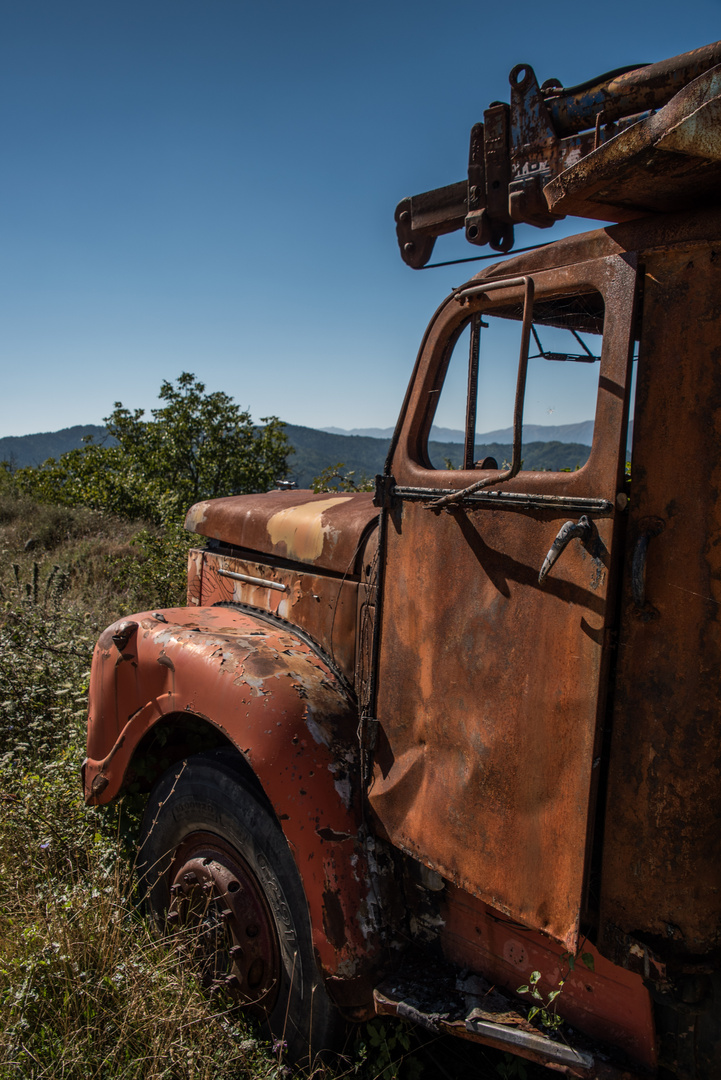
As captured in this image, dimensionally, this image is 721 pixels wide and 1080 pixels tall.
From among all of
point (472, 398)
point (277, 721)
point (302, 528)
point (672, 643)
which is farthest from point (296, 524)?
point (672, 643)

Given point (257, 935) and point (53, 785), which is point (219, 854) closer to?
point (257, 935)

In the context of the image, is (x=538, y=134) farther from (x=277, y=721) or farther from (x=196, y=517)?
(x=196, y=517)

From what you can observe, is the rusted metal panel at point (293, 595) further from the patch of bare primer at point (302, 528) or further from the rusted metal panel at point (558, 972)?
the rusted metal panel at point (558, 972)

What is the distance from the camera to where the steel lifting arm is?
6.39 feet

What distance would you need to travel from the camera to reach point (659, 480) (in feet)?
5.17

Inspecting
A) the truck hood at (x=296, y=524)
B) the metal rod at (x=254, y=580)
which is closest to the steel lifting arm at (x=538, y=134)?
the truck hood at (x=296, y=524)

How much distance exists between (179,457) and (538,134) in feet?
45.2

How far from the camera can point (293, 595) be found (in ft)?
9.50

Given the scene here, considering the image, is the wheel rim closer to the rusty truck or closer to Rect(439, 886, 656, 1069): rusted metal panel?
the rusty truck

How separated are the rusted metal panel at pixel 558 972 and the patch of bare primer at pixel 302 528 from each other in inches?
50.3

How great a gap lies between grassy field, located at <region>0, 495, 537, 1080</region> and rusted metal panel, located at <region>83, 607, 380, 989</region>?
398mm

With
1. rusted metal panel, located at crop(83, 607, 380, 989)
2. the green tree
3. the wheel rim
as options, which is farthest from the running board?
the green tree

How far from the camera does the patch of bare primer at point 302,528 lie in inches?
110

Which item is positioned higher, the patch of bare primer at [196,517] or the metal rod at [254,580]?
the patch of bare primer at [196,517]
